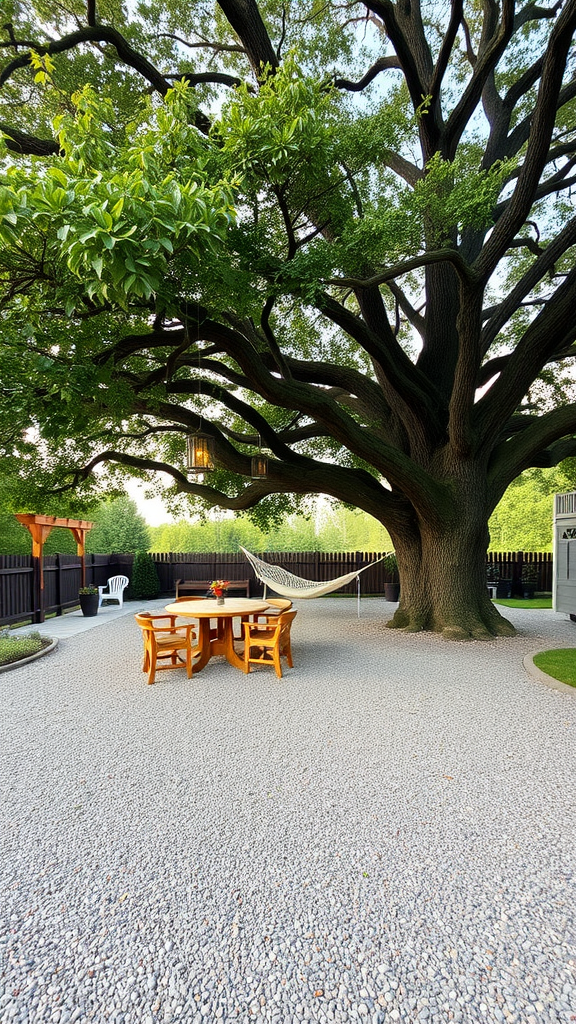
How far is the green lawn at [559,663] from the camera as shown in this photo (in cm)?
430

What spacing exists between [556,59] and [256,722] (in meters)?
5.65

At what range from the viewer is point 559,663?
476cm

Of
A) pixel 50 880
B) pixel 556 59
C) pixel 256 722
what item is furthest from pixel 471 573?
pixel 50 880

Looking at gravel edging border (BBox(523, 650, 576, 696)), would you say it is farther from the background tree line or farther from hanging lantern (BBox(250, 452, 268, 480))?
the background tree line

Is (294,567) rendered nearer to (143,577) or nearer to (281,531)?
(143,577)

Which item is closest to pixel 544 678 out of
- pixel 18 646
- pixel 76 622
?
pixel 18 646

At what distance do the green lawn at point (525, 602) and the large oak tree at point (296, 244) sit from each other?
416 cm

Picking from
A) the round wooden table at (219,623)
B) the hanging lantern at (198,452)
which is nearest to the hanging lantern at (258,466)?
the hanging lantern at (198,452)

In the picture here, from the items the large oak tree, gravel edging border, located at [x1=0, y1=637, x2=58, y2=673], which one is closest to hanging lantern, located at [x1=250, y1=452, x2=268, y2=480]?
the large oak tree

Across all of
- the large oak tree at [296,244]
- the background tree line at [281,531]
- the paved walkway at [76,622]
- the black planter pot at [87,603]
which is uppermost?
the large oak tree at [296,244]

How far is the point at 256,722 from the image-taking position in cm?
336

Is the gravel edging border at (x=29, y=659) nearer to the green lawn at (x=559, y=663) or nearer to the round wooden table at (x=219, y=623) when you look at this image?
the round wooden table at (x=219, y=623)

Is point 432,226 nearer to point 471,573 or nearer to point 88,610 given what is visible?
point 471,573

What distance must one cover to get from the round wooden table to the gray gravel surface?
3.42ft
